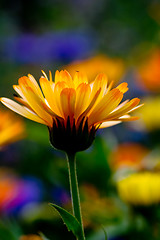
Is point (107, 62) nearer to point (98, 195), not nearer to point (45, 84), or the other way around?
point (98, 195)

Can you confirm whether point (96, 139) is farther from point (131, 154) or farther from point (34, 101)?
point (34, 101)

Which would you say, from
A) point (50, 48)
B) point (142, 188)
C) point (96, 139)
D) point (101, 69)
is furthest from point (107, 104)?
point (50, 48)

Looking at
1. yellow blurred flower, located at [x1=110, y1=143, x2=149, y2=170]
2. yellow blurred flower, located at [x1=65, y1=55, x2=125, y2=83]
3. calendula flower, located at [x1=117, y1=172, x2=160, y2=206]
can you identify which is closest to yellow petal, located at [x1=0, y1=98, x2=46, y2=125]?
calendula flower, located at [x1=117, y1=172, x2=160, y2=206]

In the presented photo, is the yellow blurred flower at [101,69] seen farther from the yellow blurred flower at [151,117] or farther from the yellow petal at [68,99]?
the yellow petal at [68,99]

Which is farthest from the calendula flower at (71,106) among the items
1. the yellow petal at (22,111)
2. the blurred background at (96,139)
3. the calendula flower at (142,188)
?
the calendula flower at (142,188)

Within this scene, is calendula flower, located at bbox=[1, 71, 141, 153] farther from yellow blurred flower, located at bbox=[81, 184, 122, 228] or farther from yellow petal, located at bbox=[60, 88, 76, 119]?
yellow blurred flower, located at bbox=[81, 184, 122, 228]

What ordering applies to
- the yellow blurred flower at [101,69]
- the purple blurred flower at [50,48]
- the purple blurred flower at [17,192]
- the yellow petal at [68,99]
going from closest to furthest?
the yellow petal at [68,99]
the purple blurred flower at [17,192]
the yellow blurred flower at [101,69]
the purple blurred flower at [50,48]
